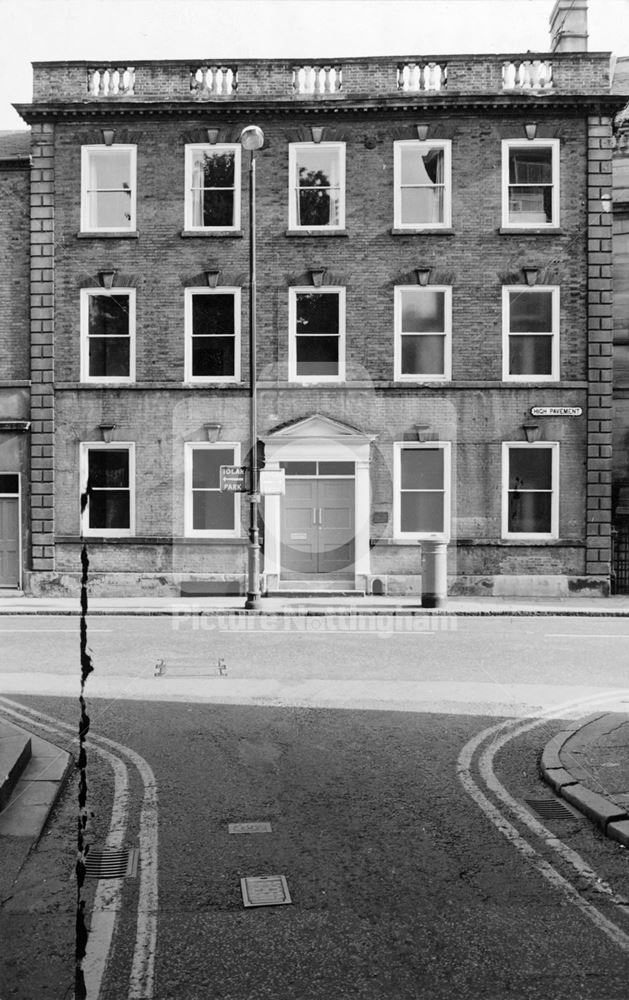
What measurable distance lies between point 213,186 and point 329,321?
165 inches

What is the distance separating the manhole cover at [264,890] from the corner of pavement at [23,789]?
1.28 metres

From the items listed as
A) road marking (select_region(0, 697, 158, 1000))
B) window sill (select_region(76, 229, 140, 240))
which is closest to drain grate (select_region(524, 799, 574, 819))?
road marking (select_region(0, 697, 158, 1000))

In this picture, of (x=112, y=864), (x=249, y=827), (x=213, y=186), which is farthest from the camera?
(x=213, y=186)

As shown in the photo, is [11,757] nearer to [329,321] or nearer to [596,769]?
[596,769]

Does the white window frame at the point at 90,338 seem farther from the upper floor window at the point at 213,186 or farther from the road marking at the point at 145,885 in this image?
the road marking at the point at 145,885

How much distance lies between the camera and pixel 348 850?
6.00 metres

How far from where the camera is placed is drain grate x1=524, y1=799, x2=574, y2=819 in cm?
672

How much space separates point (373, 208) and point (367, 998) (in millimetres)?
20745

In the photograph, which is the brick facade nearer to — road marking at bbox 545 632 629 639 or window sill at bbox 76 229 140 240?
window sill at bbox 76 229 140 240

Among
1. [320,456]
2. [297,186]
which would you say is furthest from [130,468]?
[297,186]

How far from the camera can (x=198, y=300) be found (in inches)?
910

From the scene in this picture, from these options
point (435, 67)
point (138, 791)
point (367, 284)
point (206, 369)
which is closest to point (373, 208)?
point (367, 284)

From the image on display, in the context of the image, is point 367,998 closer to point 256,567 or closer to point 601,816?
point 601,816

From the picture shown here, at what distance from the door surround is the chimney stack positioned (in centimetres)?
1132
